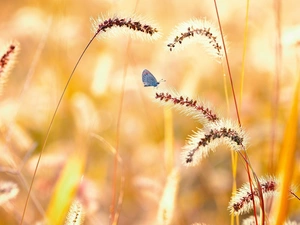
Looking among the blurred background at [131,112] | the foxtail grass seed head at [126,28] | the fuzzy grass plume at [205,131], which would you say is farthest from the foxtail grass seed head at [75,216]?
the blurred background at [131,112]

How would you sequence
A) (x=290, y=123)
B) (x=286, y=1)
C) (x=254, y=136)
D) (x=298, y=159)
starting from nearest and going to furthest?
(x=290, y=123) → (x=298, y=159) → (x=254, y=136) → (x=286, y=1)

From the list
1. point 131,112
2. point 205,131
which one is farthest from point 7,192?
point 131,112

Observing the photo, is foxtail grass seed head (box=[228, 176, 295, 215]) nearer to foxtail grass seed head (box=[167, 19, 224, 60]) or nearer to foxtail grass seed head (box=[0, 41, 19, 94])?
foxtail grass seed head (box=[167, 19, 224, 60])

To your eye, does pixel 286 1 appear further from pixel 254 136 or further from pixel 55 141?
pixel 55 141

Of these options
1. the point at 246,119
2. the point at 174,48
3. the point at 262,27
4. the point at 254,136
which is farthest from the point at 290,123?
the point at 262,27

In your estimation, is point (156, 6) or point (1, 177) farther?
point (156, 6)

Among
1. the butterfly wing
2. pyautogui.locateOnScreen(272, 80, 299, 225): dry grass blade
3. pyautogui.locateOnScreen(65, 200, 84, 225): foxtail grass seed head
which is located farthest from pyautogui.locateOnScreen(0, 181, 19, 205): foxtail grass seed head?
pyautogui.locateOnScreen(272, 80, 299, 225): dry grass blade

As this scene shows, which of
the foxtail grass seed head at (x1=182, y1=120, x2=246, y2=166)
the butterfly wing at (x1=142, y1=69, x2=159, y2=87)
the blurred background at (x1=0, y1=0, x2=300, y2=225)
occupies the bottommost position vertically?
the foxtail grass seed head at (x1=182, y1=120, x2=246, y2=166)
